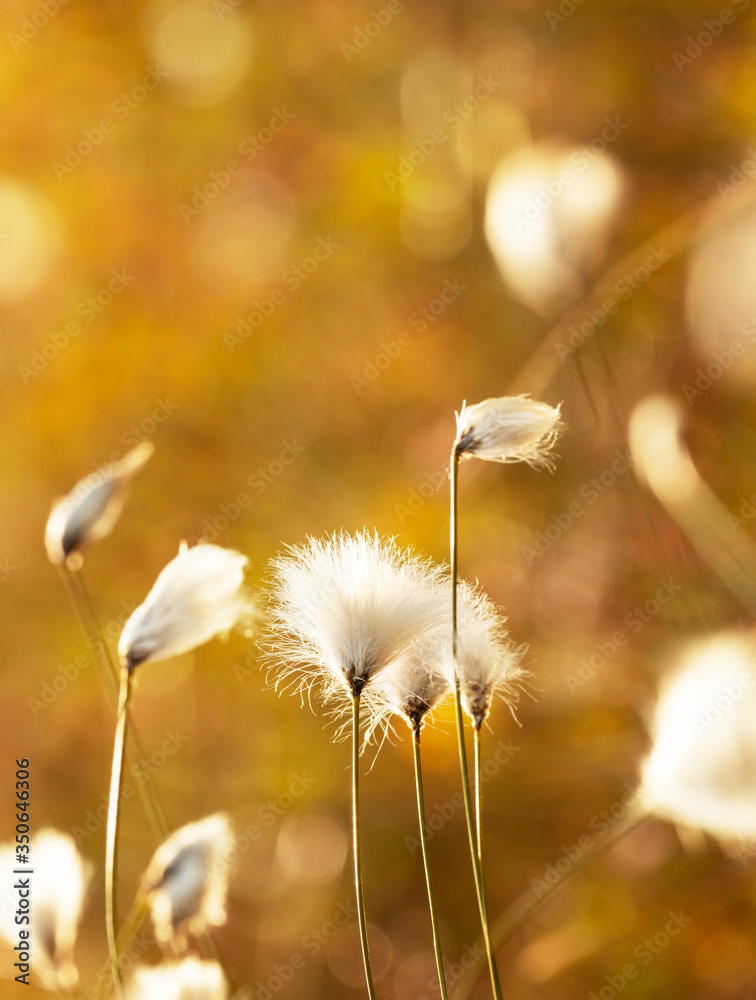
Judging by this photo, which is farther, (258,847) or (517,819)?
(258,847)

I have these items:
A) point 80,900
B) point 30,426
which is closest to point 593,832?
point 80,900

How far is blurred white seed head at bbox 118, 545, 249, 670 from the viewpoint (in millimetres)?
277

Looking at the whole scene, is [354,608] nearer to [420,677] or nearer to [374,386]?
[420,677]

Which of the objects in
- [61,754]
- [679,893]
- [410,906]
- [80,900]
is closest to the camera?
[80,900]

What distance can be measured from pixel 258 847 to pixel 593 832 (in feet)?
1.40

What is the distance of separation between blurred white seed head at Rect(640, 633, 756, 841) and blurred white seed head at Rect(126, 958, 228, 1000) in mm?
187

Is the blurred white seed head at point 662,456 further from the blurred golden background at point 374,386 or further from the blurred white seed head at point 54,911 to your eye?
the blurred white seed head at point 54,911

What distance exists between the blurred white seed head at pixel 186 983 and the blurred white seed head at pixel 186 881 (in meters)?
0.02

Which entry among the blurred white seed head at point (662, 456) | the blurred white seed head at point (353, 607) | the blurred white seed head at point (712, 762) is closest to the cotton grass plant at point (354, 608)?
the blurred white seed head at point (353, 607)

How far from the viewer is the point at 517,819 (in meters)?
0.90

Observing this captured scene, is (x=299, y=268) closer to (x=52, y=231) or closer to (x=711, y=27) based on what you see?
(x=52, y=231)

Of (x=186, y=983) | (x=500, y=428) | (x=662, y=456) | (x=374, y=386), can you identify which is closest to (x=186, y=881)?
(x=186, y=983)

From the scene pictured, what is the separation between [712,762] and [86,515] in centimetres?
28

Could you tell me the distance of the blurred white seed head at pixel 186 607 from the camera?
0.91 ft
